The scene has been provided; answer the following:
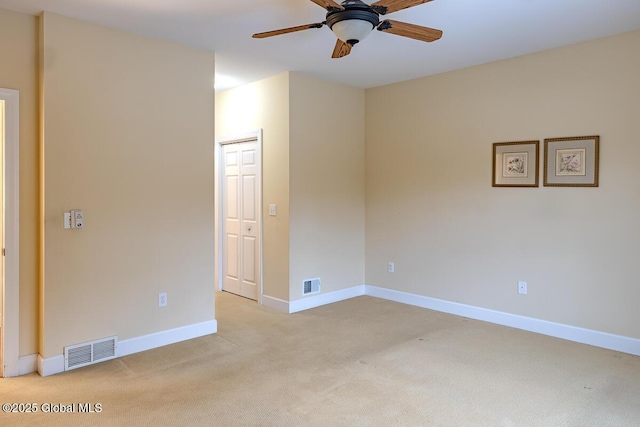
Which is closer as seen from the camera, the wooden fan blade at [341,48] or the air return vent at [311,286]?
the wooden fan blade at [341,48]

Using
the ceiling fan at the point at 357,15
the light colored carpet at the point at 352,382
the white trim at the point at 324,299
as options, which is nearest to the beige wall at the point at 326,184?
the white trim at the point at 324,299

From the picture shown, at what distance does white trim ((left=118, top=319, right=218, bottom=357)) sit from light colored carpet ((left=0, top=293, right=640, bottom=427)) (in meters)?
0.09

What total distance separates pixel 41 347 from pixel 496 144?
4345 millimetres

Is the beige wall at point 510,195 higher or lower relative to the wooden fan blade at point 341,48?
lower

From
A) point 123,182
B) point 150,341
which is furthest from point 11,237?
point 150,341

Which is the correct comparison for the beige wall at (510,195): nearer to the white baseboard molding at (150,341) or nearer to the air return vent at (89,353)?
the white baseboard molding at (150,341)

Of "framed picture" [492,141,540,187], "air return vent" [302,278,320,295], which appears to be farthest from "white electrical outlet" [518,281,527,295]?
"air return vent" [302,278,320,295]

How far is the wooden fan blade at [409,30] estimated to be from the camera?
2596 mm

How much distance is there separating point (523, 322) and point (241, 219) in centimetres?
337

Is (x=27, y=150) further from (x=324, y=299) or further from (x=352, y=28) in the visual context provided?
(x=324, y=299)

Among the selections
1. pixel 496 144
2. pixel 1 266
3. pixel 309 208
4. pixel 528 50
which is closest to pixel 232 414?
pixel 1 266

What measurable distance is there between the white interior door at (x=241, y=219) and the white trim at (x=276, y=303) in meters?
0.20

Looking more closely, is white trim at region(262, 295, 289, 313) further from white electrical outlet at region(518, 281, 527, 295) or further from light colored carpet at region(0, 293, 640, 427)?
white electrical outlet at region(518, 281, 527, 295)

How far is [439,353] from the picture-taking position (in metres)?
3.63
